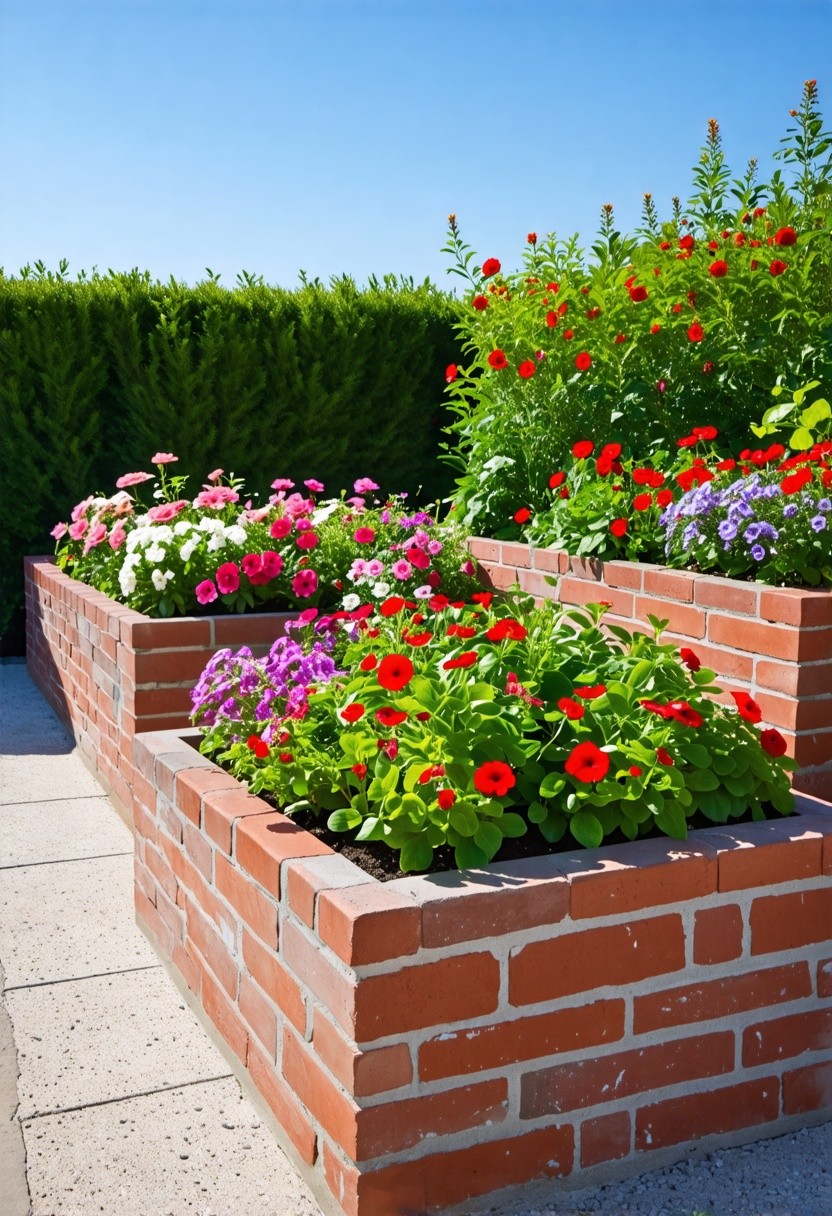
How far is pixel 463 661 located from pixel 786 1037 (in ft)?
3.15

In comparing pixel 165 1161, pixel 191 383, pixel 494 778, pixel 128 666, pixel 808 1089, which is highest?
pixel 191 383

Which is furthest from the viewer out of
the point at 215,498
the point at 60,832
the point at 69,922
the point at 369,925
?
the point at 215,498

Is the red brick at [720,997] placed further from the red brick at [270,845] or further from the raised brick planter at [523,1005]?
the red brick at [270,845]

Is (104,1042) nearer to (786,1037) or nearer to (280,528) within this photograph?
(786,1037)

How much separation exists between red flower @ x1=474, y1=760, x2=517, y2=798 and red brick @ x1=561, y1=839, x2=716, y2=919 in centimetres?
18

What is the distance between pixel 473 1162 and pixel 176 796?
44.0 inches

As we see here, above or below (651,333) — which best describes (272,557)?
below

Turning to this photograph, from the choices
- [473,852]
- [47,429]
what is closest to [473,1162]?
[473,852]

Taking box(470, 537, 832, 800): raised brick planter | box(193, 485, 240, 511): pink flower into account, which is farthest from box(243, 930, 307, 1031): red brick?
Answer: box(193, 485, 240, 511): pink flower

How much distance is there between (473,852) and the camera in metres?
2.08

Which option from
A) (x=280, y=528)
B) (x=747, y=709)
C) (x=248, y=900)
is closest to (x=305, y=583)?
(x=280, y=528)

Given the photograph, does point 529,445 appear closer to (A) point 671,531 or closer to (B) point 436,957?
(A) point 671,531

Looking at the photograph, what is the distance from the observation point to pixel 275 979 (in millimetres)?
2182

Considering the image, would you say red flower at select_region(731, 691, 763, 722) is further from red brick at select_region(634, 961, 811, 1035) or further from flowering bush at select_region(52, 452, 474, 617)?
flowering bush at select_region(52, 452, 474, 617)
